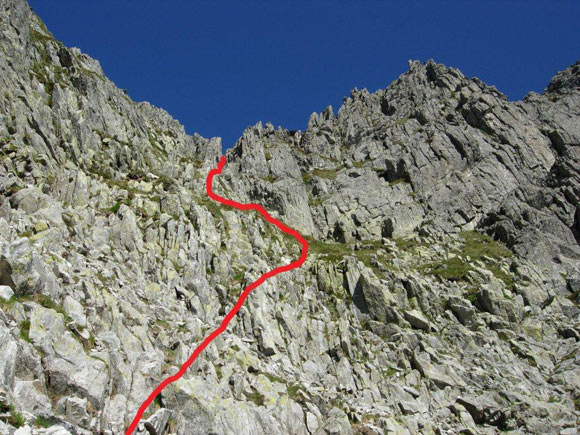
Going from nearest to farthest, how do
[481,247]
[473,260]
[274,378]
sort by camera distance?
[274,378], [473,260], [481,247]

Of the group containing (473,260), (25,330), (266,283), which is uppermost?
(473,260)

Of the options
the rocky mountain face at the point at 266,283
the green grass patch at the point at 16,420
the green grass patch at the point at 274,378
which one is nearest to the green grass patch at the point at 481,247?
the rocky mountain face at the point at 266,283

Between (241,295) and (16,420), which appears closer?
(16,420)

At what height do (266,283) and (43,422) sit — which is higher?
(266,283)

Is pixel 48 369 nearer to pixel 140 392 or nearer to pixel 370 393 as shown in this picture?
pixel 140 392

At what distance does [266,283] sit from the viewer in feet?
141

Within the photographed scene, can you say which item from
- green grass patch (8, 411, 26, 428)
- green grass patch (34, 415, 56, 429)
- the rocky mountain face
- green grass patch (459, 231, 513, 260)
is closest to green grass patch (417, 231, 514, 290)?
green grass patch (459, 231, 513, 260)

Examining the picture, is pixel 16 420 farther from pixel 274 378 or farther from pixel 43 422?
pixel 274 378

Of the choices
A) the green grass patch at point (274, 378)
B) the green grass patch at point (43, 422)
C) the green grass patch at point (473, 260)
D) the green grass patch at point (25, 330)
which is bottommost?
the green grass patch at point (43, 422)

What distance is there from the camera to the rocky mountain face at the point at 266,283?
2205cm

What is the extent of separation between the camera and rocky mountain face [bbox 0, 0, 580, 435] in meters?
22.0

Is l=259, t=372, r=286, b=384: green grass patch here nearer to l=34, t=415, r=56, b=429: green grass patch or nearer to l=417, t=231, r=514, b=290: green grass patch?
l=34, t=415, r=56, b=429: green grass patch

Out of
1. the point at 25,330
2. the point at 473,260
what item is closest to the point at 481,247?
the point at 473,260

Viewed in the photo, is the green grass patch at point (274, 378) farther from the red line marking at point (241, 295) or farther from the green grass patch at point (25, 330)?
the green grass patch at point (25, 330)
